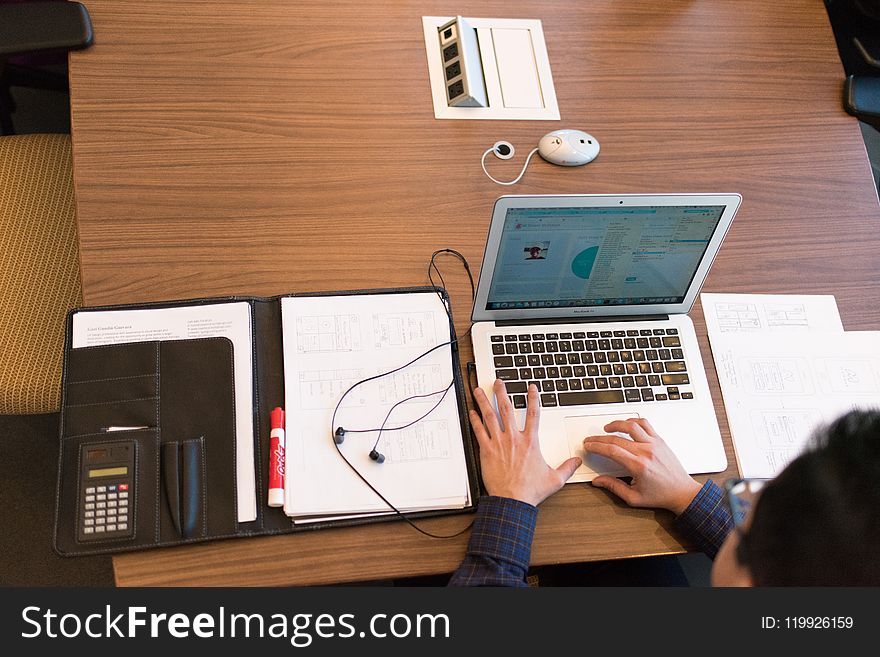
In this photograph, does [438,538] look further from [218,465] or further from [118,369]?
[118,369]

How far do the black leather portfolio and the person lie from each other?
59 mm

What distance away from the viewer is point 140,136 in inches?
46.1

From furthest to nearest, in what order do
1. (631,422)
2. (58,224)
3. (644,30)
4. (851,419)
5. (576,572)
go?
(644,30)
(58,224)
(576,572)
(631,422)
(851,419)

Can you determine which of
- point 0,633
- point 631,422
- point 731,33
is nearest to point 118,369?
point 0,633

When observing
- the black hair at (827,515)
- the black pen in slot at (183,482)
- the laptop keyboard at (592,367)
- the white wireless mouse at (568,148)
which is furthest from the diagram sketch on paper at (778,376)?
the black pen in slot at (183,482)

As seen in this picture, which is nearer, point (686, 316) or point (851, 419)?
point (851, 419)

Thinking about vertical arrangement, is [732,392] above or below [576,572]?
above

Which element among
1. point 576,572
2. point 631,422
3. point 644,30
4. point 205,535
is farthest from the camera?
point 644,30

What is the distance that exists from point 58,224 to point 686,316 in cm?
113

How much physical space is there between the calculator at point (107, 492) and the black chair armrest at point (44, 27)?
2.37ft

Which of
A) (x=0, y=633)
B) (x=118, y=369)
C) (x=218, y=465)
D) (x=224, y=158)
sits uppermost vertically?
(x=224, y=158)

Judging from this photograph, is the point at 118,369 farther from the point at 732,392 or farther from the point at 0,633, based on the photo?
the point at 732,392

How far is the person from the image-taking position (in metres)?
0.73

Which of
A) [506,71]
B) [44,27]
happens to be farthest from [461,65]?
[44,27]
